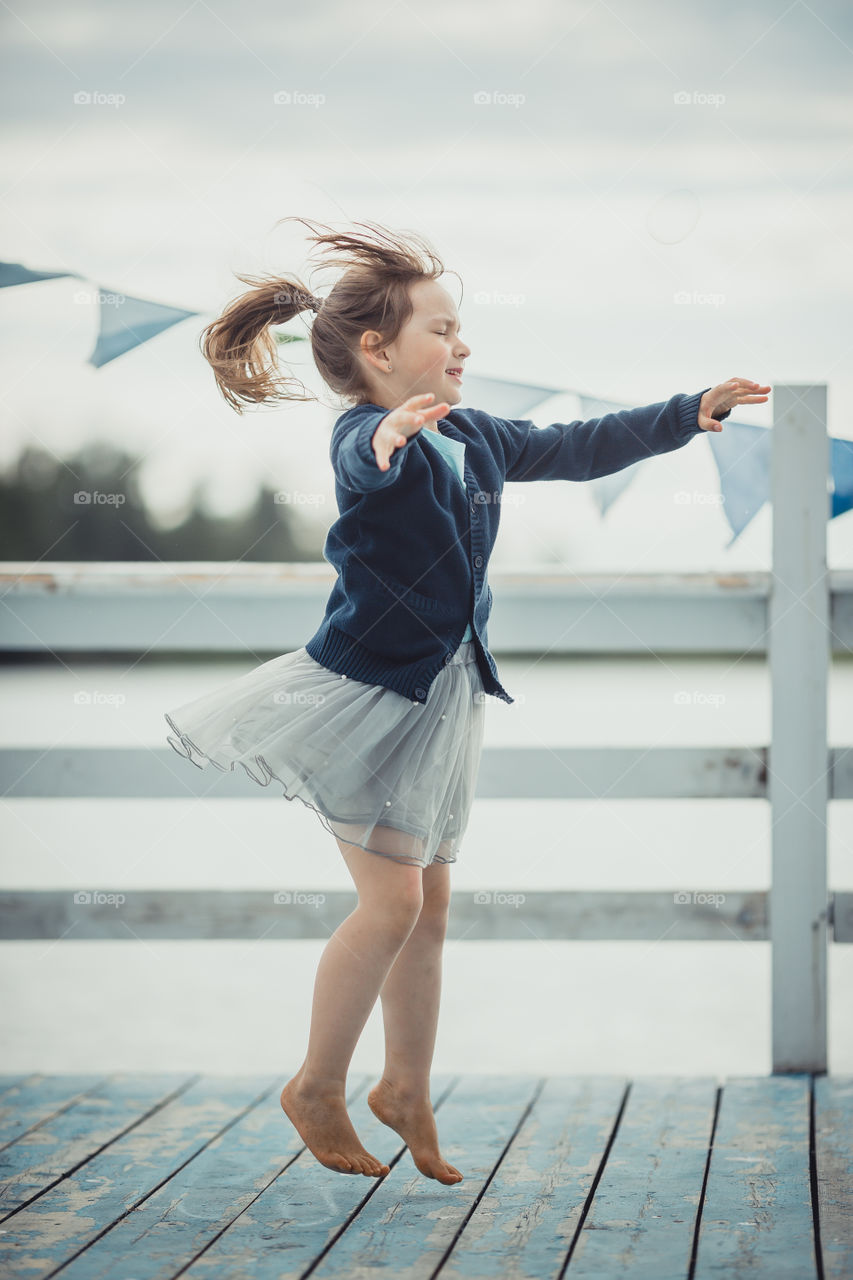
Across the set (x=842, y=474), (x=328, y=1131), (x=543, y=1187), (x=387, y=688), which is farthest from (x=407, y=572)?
(x=842, y=474)

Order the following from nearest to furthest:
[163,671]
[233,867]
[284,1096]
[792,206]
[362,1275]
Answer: [362,1275] < [284,1096] < [792,206] < [233,867] < [163,671]

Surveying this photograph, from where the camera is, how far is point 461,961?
10.7 ft

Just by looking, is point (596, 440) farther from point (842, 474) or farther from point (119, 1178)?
point (119, 1178)

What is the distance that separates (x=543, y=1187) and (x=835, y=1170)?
406 millimetres

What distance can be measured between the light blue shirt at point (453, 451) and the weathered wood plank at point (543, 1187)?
73cm

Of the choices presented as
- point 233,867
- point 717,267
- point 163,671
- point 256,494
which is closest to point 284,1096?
point 717,267

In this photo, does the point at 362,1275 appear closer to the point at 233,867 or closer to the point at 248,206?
the point at 248,206

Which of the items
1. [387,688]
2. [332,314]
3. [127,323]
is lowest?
[387,688]

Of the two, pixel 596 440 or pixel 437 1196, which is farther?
pixel 596 440

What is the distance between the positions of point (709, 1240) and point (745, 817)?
13.8 feet

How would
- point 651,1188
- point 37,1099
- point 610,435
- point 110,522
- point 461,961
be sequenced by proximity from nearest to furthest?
point 651,1188, point 610,435, point 37,1099, point 461,961, point 110,522

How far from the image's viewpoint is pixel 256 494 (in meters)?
10.4

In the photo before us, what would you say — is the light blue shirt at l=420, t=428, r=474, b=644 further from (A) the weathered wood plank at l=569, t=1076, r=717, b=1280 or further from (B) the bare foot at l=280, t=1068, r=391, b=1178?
(A) the weathered wood plank at l=569, t=1076, r=717, b=1280

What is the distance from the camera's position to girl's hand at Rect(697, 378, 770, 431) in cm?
165
